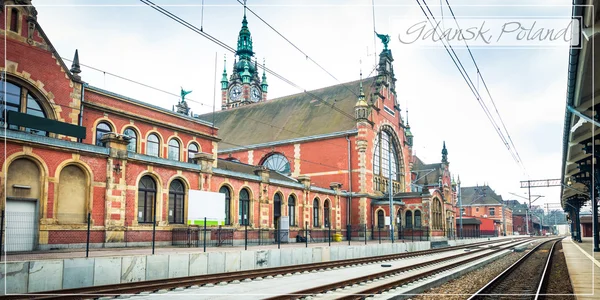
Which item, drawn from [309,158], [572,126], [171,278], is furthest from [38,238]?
[309,158]

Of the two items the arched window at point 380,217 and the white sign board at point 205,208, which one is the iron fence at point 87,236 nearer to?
the white sign board at point 205,208

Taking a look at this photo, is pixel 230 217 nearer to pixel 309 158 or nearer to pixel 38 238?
pixel 38 238

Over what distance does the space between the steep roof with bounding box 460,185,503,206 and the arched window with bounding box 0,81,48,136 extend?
101 metres

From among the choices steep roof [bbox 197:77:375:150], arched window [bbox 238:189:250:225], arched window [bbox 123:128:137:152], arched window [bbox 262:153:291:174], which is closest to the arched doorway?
arched window [bbox 123:128:137:152]

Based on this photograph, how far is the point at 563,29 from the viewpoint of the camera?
11.0m

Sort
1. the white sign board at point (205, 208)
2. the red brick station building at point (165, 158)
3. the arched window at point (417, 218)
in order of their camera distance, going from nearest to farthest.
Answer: the red brick station building at point (165, 158), the white sign board at point (205, 208), the arched window at point (417, 218)

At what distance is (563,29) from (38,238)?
1982 cm

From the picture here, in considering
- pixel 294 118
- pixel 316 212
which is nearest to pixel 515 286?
pixel 316 212

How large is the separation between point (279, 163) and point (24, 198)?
120 ft

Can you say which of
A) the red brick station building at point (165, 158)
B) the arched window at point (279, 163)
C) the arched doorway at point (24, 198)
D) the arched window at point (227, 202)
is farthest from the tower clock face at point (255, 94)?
the arched doorway at point (24, 198)

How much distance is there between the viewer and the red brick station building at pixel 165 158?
20.1m

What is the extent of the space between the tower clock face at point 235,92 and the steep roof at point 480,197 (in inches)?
2335

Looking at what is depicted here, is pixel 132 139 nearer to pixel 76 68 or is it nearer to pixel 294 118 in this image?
pixel 76 68

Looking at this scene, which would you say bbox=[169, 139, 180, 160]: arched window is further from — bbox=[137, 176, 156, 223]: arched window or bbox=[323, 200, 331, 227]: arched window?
bbox=[323, 200, 331, 227]: arched window
